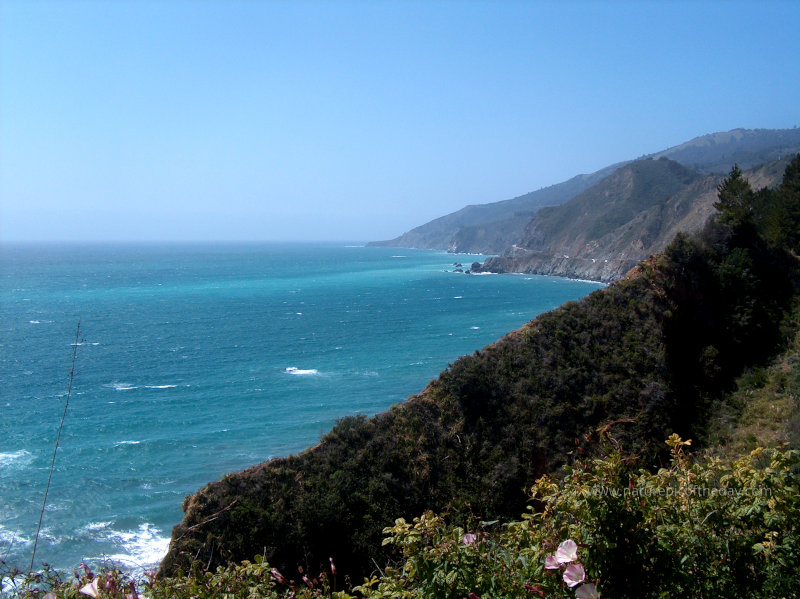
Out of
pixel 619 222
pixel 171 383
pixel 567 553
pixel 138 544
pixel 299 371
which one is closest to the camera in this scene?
pixel 567 553

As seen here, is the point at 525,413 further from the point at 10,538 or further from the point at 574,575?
the point at 10,538

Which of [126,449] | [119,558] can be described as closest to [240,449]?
[126,449]

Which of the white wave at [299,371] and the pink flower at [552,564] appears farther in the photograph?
the white wave at [299,371]

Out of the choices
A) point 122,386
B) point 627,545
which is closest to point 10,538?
point 122,386

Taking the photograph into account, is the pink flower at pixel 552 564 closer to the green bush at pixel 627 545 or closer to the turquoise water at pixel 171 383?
the green bush at pixel 627 545

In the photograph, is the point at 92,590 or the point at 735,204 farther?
the point at 735,204

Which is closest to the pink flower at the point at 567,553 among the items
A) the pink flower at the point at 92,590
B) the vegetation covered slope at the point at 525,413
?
the pink flower at the point at 92,590

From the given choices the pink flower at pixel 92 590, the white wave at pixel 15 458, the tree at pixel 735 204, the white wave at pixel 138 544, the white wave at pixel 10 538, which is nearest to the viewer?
the pink flower at pixel 92 590
